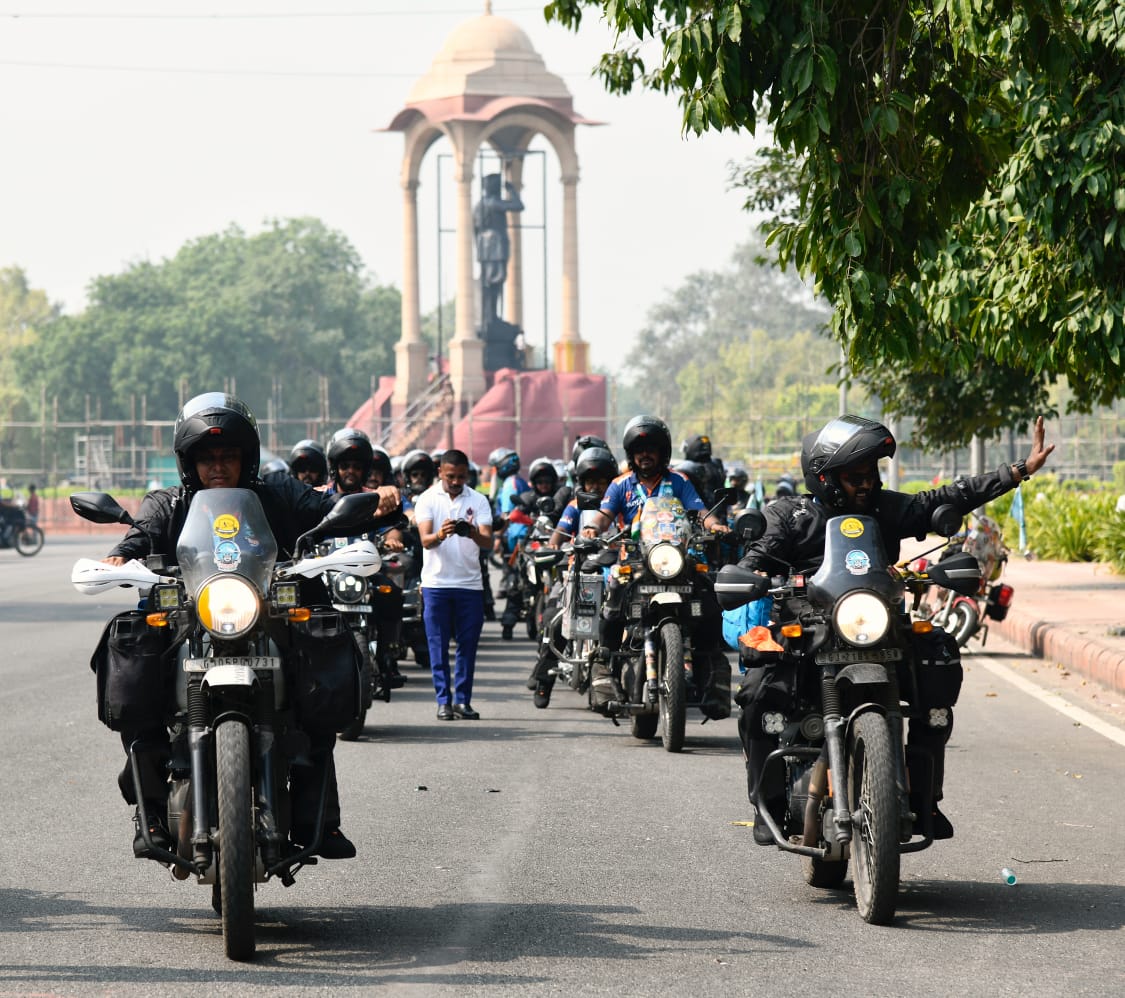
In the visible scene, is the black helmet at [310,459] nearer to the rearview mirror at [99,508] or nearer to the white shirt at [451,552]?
the white shirt at [451,552]

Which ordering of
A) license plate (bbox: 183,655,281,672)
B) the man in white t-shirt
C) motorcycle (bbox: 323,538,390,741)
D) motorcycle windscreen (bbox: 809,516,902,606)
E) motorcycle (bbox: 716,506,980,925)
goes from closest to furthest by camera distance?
license plate (bbox: 183,655,281,672)
motorcycle (bbox: 716,506,980,925)
motorcycle windscreen (bbox: 809,516,902,606)
motorcycle (bbox: 323,538,390,741)
the man in white t-shirt

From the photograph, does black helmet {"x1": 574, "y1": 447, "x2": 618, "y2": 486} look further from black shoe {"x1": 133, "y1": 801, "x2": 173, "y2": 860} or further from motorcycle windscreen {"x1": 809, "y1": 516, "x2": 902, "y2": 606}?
black shoe {"x1": 133, "y1": 801, "x2": 173, "y2": 860}

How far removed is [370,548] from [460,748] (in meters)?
5.30

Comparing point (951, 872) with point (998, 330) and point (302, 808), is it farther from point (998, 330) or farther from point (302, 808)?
point (998, 330)

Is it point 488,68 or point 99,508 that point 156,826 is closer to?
point 99,508

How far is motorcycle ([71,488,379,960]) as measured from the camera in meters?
5.83

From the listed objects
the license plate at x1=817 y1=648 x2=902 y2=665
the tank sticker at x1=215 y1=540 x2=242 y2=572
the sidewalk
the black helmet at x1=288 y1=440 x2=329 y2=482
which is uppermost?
the black helmet at x1=288 y1=440 x2=329 y2=482

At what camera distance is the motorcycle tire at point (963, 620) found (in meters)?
16.3

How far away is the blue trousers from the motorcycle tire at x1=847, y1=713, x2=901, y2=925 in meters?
6.42

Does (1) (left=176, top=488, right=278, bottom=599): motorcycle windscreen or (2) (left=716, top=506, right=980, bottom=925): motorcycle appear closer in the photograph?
(1) (left=176, top=488, right=278, bottom=599): motorcycle windscreen

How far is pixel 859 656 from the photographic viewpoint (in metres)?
6.53

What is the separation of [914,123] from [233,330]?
86.2 meters

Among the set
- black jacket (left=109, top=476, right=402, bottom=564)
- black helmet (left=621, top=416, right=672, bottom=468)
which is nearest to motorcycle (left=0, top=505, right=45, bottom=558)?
black helmet (left=621, top=416, right=672, bottom=468)

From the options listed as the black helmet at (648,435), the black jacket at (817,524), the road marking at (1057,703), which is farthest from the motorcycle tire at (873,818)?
the road marking at (1057,703)
